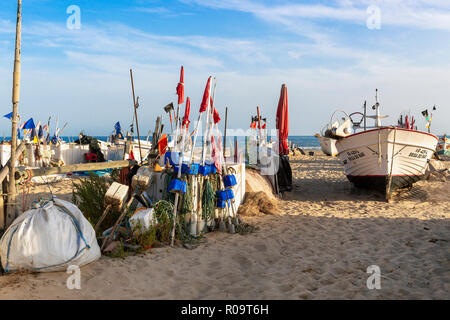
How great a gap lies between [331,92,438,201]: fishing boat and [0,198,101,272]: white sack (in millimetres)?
8730

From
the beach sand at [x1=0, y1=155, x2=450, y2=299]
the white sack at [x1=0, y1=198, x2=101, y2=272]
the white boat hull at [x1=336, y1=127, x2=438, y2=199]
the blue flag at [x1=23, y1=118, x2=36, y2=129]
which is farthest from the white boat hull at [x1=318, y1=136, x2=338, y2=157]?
the white sack at [x1=0, y1=198, x2=101, y2=272]

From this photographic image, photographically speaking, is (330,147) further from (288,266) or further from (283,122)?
(288,266)

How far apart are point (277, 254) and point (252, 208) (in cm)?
279

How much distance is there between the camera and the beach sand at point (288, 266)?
13.7 feet

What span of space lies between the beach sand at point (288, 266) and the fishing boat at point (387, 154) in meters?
2.34

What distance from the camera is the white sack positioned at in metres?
4.36

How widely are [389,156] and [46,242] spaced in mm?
9494

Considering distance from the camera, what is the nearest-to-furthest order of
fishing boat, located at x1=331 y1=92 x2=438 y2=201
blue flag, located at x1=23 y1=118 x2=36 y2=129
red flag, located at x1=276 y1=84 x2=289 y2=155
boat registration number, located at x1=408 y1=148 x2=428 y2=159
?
1. fishing boat, located at x1=331 y1=92 x2=438 y2=201
2. boat registration number, located at x1=408 y1=148 x2=428 y2=159
3. red flag, located at x1=276 y1=84 x2=289 y2=155
4. blue flag, located at x1=23 y1=118 x2=36 y2=129

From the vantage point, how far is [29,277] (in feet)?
14.1

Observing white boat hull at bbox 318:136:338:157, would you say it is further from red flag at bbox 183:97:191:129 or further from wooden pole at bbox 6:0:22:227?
wooden pole at bbox 6:0:22:227

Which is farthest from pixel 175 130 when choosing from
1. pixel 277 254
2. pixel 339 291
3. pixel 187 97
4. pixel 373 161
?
pixel 373 161

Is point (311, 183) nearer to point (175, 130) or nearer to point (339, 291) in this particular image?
point (175, 130)

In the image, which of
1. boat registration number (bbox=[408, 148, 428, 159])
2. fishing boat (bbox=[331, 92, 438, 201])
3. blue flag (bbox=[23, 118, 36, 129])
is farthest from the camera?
blue flag (bbox=[23, 118, 36, 129])

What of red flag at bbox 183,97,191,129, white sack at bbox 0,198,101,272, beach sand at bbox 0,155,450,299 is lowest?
beach sand at bbox 0,155,450,299
